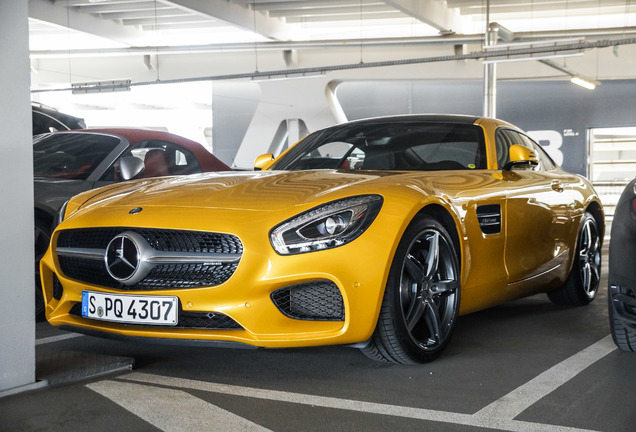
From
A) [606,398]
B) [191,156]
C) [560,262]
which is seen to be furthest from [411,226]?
[191,156]

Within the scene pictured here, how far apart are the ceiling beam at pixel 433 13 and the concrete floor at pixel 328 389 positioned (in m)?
13.5

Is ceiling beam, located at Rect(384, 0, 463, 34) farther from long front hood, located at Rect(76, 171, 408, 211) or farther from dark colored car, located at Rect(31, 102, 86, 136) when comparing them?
long front hood, located at Rect(76, 171, 408, 211)

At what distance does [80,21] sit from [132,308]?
61.2 feet

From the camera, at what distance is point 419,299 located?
3.49 metres

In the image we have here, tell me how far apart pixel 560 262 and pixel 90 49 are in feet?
69.9

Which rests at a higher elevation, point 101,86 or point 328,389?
point 101,86

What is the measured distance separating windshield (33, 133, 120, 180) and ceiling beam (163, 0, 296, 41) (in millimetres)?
11189

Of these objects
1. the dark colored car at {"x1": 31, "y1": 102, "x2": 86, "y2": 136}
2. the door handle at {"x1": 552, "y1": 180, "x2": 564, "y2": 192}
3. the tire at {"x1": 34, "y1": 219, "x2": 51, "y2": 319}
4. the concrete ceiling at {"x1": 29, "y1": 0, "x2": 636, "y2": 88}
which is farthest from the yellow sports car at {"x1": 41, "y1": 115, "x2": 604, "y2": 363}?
the concrete ceiling at {"x1": 29, "y1": 0, "x2": 636, "y2": 88}

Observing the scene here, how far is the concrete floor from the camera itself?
2.70 meters

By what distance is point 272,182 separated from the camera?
3.64m

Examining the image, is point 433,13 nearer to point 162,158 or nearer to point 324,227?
point 162,158

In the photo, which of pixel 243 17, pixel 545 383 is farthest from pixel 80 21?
pixel 545 383

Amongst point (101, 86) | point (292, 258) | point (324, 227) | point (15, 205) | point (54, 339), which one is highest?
point (101, 86)

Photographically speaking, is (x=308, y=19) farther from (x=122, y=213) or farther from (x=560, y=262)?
(x=122, y=213)
